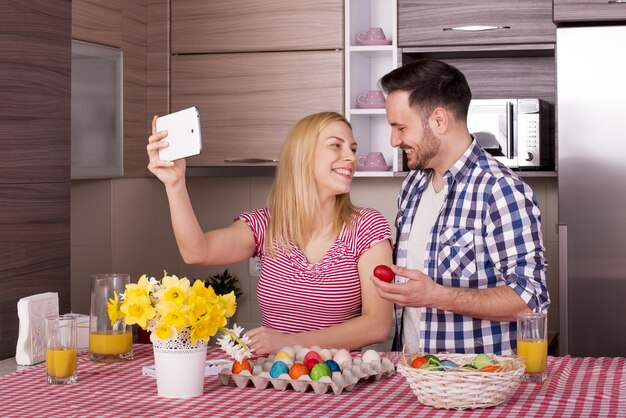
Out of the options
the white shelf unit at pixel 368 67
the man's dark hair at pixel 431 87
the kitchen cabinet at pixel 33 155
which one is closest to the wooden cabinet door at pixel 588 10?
the white shelf unit at pixel 368 67

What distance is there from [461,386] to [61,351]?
0.83 metres

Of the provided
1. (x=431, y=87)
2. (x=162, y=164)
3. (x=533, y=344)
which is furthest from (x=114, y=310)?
(x=431, y=87)

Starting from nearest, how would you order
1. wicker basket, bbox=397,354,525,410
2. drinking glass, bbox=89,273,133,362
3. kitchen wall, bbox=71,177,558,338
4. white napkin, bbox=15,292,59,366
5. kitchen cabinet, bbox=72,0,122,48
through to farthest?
wicker basket, bbox=397,354,525,410 → drinking glass, bbox=89,273,133,362 → white napkin, bbox=15,292,59,366 → kitchen cabinet, bbox=72,0,122,48 → kitchen wall, bbox=71,177,558,338

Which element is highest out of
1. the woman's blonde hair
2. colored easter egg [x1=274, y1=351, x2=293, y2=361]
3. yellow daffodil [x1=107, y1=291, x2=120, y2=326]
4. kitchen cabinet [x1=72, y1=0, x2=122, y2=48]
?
kitchen cabinet [x1=72, y1=0, x2=122, y2=48]

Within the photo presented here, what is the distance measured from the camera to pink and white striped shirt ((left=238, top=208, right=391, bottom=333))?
2502mm

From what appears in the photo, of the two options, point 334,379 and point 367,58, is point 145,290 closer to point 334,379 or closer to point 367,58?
point 334,379

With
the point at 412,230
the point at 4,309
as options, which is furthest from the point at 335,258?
the point at 4,309

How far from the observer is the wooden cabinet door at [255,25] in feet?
12.5

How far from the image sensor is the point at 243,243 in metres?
2.65

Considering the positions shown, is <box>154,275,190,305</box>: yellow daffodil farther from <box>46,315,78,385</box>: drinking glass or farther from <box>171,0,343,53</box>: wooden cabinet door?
<box>171,0,343,53</box>: wooden cabinet door

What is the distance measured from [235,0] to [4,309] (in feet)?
5.91

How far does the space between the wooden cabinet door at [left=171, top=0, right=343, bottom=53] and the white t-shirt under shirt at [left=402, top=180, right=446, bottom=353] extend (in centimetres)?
134

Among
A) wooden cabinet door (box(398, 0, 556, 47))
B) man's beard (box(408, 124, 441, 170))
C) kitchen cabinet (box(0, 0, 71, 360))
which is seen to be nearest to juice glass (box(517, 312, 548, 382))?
man's beard (box(408, 124, 441, 170))

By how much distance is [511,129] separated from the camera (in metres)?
3.67
